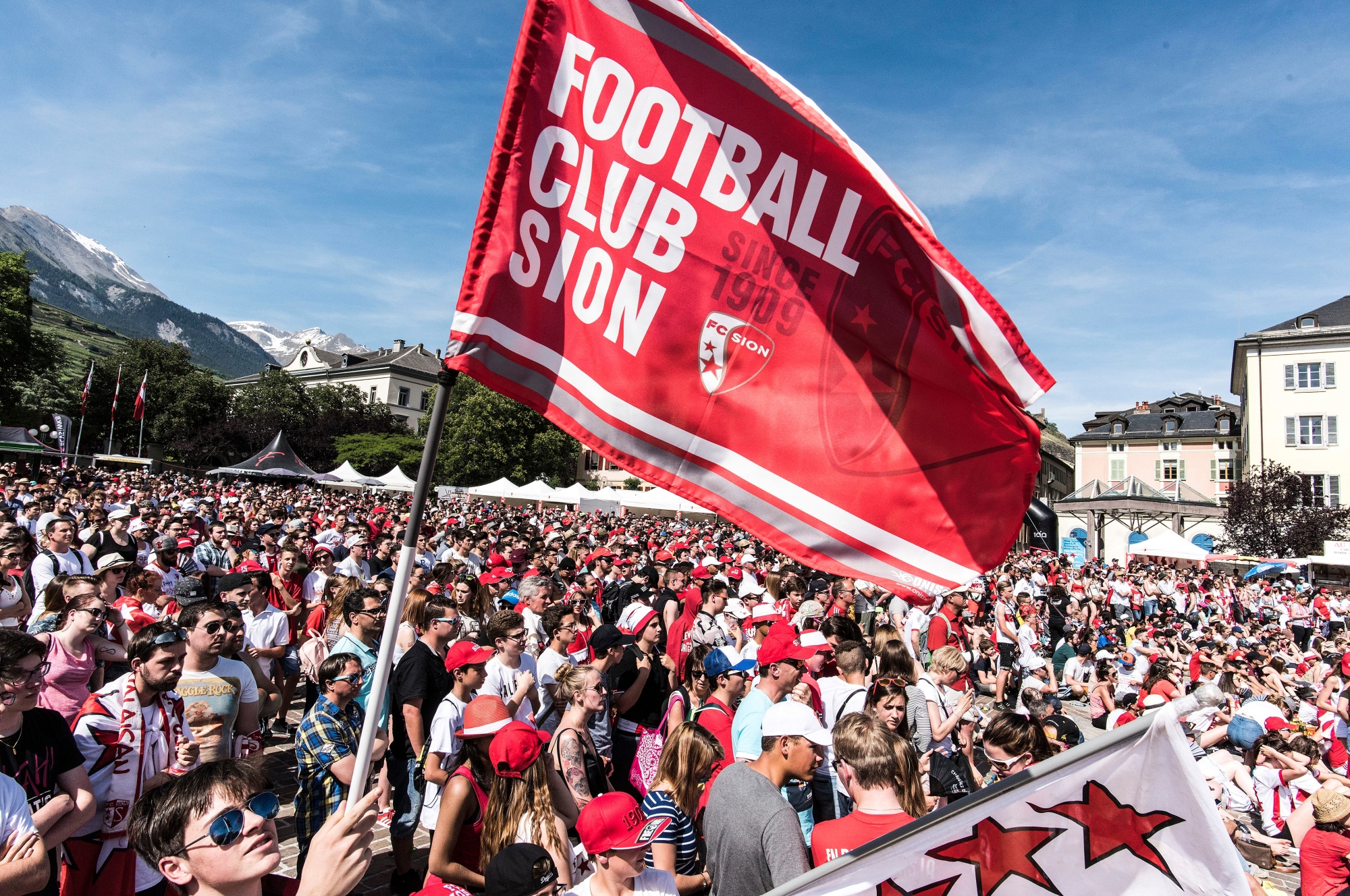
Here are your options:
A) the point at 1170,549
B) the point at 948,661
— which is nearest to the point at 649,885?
the point at 948,661

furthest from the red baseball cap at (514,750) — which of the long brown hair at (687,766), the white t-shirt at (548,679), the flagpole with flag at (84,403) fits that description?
the flagpole with flag at (84,403)

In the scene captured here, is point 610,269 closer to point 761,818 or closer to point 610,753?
point 761,818

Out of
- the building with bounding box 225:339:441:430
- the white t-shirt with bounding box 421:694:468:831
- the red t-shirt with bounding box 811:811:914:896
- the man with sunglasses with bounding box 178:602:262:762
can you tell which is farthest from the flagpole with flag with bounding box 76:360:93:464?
the red t-shirt with bounding box 811:811:914:896

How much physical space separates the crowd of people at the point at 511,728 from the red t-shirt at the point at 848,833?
1 centimetres

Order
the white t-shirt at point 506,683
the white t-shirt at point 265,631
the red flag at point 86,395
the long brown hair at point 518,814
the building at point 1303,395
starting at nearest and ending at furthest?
the long brown hair at point 518,814, the white t-shirt at point 506,683, the white t-shirt at point 265,631, the red flag at point 86,395, the building at point 1303,395

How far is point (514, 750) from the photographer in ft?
11.4

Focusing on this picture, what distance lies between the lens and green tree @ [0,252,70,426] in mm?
50875

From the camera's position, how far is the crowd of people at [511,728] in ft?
9.49

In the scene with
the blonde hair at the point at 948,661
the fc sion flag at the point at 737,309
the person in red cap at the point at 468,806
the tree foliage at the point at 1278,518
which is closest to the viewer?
the fc sion flag at the point at 737,309

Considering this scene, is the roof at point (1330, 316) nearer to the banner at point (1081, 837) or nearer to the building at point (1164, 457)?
the building at point (1164, 457)

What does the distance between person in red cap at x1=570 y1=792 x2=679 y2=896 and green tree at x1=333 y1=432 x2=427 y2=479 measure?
67.9 metres

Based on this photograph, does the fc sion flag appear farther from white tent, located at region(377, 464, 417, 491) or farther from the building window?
the building window

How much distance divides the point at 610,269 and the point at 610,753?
11.6 feet

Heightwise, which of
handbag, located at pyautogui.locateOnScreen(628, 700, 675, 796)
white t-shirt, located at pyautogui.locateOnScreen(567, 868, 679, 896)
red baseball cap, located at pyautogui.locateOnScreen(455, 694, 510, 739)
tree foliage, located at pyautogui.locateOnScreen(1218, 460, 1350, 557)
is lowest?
handbag, located at pyautogui.locateOnScreen(628, 700, 675, 796)
